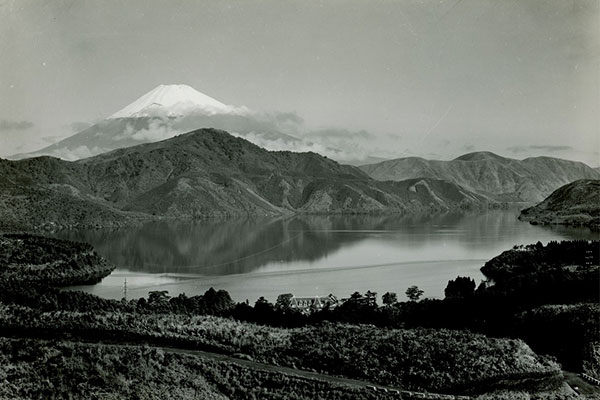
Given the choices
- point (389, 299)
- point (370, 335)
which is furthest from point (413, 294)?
point (370, 335)

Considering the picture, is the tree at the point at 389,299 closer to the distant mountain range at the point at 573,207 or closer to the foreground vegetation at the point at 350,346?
the foreground vegetation at the point at 350,346

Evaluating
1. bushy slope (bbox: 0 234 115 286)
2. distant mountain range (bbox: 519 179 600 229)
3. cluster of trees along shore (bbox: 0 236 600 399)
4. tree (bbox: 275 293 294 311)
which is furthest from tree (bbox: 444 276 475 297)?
distant mountain range (bbox: 519 179 600 229)

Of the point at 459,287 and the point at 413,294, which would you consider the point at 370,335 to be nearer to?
the point at 413,294

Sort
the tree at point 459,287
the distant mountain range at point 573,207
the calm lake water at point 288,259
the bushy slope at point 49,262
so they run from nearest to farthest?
the tree at point 459,287 < the calm lake water at point 288,259 < the bushy slope at point 49,262 < the distant mountain range at point 573,207

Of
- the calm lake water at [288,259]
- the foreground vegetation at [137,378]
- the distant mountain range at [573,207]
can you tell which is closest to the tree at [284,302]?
the calm lake water at [288,259]

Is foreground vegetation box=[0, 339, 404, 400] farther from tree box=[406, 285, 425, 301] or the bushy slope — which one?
the bushy slope

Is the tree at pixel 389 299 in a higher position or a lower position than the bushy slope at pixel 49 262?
lower

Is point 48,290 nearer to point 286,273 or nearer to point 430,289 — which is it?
point 286,273
